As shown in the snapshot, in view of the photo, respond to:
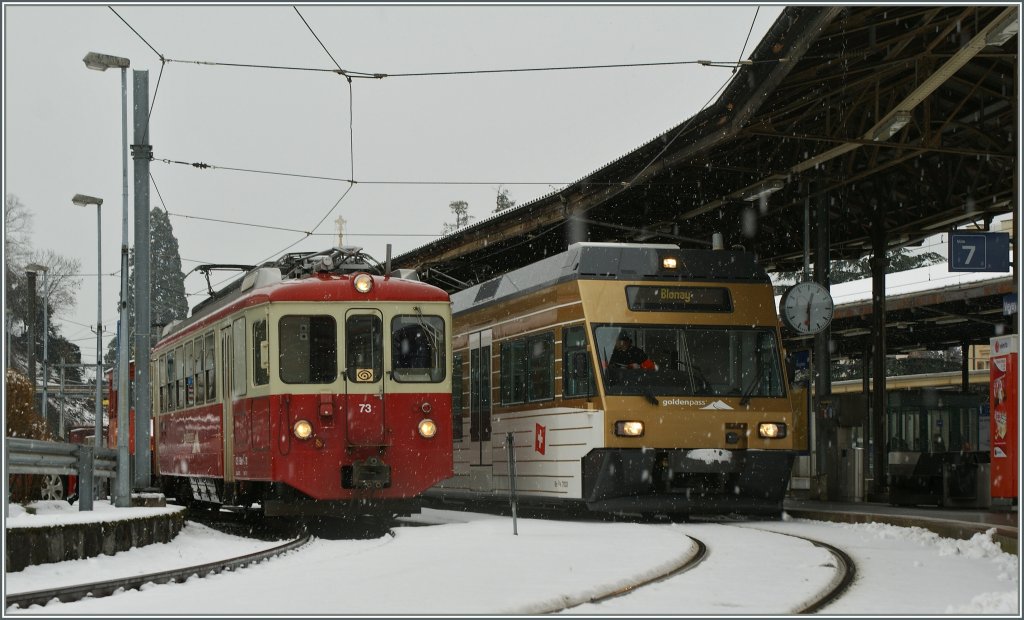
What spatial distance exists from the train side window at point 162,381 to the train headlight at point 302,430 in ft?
23.3

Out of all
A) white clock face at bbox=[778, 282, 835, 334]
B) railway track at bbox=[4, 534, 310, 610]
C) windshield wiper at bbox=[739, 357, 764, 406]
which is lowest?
railway track at bbox=[4, 534, 310, 610]

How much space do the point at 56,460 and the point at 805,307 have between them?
1116 centimetres

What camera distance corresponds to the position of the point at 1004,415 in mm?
15688

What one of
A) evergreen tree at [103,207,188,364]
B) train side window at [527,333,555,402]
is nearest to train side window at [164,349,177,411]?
train side window at [527,333,555,402]

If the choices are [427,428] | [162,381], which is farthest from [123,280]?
[427,428]

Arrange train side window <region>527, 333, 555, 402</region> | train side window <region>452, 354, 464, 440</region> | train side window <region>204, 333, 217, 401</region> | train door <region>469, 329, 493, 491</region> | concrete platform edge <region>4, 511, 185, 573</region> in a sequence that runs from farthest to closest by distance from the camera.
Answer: train side window <region>452, 354, 464, 440</region>
train door <region>469, 329, 493, 491</region>
train side window <region>204, 333, 217, 401</region>
train side window <region>527, 333, 555, 402</region>
concrete platform edge <region>4, 511, 185, 573</region>

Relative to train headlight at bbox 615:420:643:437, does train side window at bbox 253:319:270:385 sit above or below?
above

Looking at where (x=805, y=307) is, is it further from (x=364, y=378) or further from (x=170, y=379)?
(x=170, y=379)

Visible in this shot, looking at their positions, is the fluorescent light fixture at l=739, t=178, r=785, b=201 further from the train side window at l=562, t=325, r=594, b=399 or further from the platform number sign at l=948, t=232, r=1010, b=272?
the train side window at l=562, t=325, r=594, b=399

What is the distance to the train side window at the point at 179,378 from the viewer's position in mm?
20906

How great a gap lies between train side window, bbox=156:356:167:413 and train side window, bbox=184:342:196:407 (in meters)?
1.97

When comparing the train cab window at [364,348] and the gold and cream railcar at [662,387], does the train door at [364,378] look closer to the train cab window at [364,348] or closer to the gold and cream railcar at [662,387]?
the train cab window at [364,348]

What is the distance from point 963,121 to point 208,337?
10.7 meters

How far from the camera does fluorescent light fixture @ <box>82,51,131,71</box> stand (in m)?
19.3
